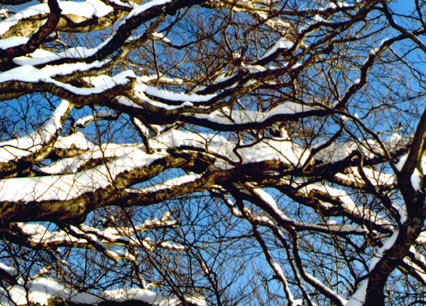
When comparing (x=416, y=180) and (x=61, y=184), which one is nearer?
(x=416, y=180)

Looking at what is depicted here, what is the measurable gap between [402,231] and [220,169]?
2410mm

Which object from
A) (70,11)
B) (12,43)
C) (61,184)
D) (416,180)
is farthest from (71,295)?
(416,180)

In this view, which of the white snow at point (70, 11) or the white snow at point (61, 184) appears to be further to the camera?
the white snow at point (70, 11)

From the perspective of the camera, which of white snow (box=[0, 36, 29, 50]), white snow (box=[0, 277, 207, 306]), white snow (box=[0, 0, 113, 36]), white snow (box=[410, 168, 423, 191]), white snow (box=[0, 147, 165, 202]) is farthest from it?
white snow (box=[0, 277, 207, 306])

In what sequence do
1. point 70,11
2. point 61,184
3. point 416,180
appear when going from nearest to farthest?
point 416,180, point 61,184, point 70,11

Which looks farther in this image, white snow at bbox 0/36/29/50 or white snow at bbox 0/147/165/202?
→ white snow at bbox 0/36/29/50

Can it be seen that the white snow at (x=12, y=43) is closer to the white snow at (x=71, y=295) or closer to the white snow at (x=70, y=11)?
the white snow at (x=70, y=11)

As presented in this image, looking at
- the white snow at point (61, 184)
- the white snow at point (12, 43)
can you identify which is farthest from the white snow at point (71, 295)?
the white snow at point (12, 43)

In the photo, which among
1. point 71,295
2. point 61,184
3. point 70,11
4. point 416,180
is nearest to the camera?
point 416,180

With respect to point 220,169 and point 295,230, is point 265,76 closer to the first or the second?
point 220,169

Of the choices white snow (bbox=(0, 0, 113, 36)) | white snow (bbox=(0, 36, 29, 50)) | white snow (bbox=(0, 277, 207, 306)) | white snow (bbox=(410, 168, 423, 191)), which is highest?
white snow (bbox=(0, 0, 113, 36))

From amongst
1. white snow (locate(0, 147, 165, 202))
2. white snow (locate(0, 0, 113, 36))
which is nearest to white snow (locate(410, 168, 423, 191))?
white snow (locate(0, 147, 165, 202))

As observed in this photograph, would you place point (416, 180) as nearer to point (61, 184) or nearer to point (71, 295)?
point (61, 184)

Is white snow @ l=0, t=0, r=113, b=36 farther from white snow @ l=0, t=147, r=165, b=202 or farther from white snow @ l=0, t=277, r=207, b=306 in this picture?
white snow @ l=0, t=277, r=207, b=306
